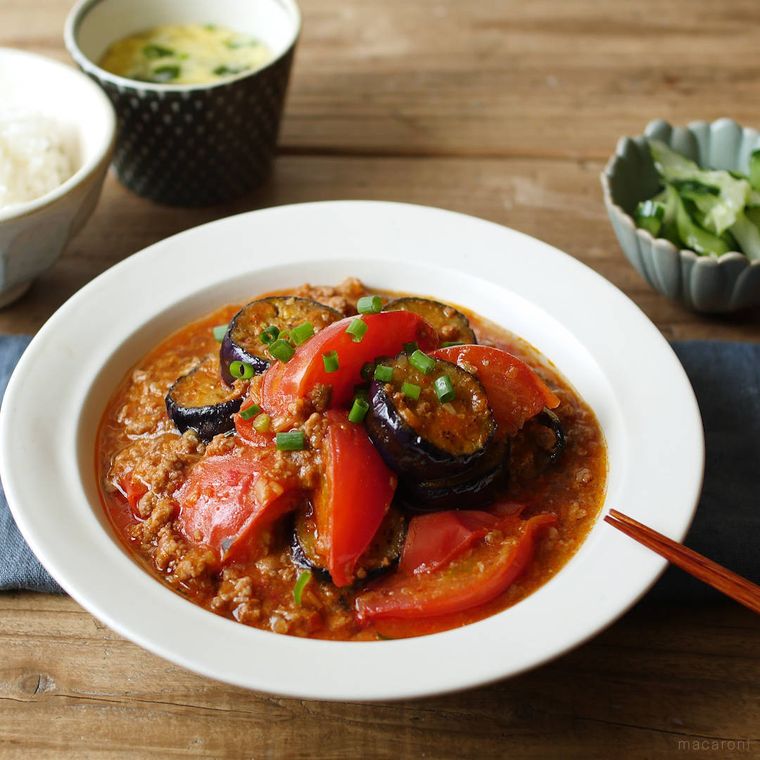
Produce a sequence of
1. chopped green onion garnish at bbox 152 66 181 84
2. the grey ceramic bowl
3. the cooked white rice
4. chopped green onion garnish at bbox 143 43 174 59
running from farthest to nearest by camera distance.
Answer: chopped green onion garnish at bbox 143 43 174 59
chopped green onion garnish at bbox 152 66 181 84
the cooked white rice
the grey ceramic bowl

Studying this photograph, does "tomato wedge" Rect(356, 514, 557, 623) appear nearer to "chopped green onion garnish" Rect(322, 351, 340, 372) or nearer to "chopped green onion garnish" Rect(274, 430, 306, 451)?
"chopped green onion garnish" Rect(274, 430, 306, 451)

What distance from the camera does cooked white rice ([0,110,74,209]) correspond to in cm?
402

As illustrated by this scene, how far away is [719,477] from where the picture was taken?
3373 millimetres

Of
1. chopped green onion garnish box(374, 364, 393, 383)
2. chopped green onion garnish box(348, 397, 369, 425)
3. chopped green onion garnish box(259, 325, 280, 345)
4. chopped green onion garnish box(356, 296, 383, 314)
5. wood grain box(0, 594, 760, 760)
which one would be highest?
chopped green onion garnish box(374, 364, 393, 383)

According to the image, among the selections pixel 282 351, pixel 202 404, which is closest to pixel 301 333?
pixel 282 351

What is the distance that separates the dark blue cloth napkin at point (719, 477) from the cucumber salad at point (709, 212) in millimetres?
486

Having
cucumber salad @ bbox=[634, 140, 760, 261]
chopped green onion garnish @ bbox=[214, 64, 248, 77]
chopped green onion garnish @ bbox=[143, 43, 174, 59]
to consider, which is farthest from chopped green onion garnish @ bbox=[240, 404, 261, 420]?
chopped green onion garnish @ bbox=[143, 43, 174, 59]

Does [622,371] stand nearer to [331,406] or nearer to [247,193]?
[331,406]

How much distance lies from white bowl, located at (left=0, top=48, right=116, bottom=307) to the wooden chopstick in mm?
2521

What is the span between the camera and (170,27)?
16.6 ft

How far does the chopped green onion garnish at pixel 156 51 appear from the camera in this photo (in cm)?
486

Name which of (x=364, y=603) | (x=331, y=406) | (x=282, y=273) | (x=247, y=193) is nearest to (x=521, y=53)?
(x=247, y=193)

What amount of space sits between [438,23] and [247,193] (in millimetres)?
2071

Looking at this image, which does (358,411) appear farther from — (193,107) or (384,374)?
(193,107)
